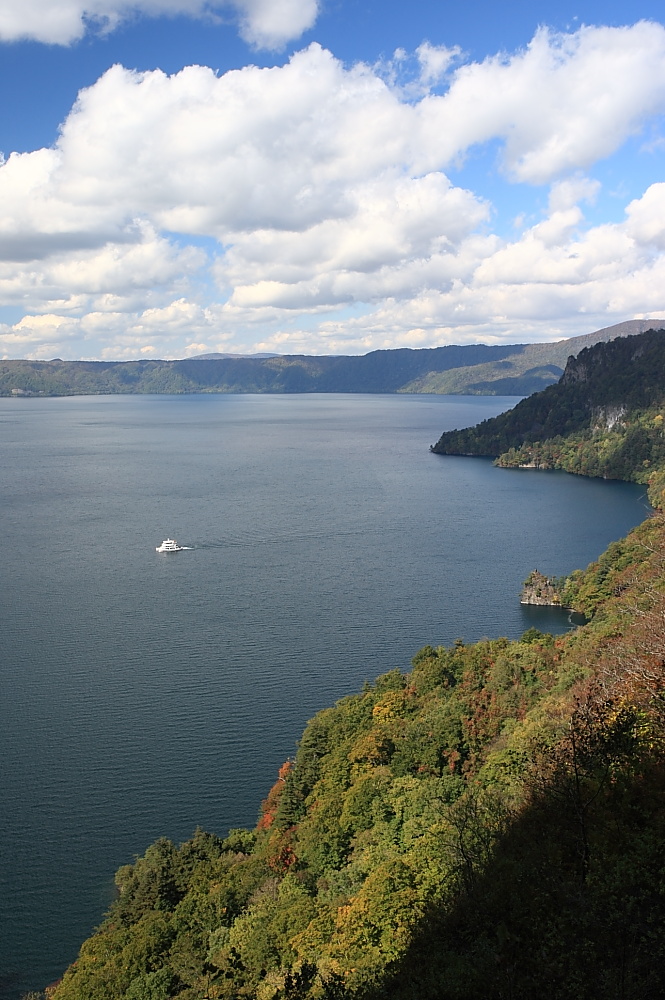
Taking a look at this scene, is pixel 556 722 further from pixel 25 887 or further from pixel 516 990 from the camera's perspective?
pixel 25 887

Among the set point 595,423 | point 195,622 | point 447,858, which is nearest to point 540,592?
point 195,622

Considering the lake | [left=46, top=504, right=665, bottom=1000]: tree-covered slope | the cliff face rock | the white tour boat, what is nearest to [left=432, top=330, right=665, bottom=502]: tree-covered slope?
the lake

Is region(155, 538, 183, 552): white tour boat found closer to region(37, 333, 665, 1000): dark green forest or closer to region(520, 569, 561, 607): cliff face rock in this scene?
region(520, 569, 561, 607): cliff face rock

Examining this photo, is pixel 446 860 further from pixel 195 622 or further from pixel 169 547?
pixel 169 547

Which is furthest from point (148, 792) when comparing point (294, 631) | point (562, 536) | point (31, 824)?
point (562, 536)

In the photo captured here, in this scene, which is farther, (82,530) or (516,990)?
(82,530)
